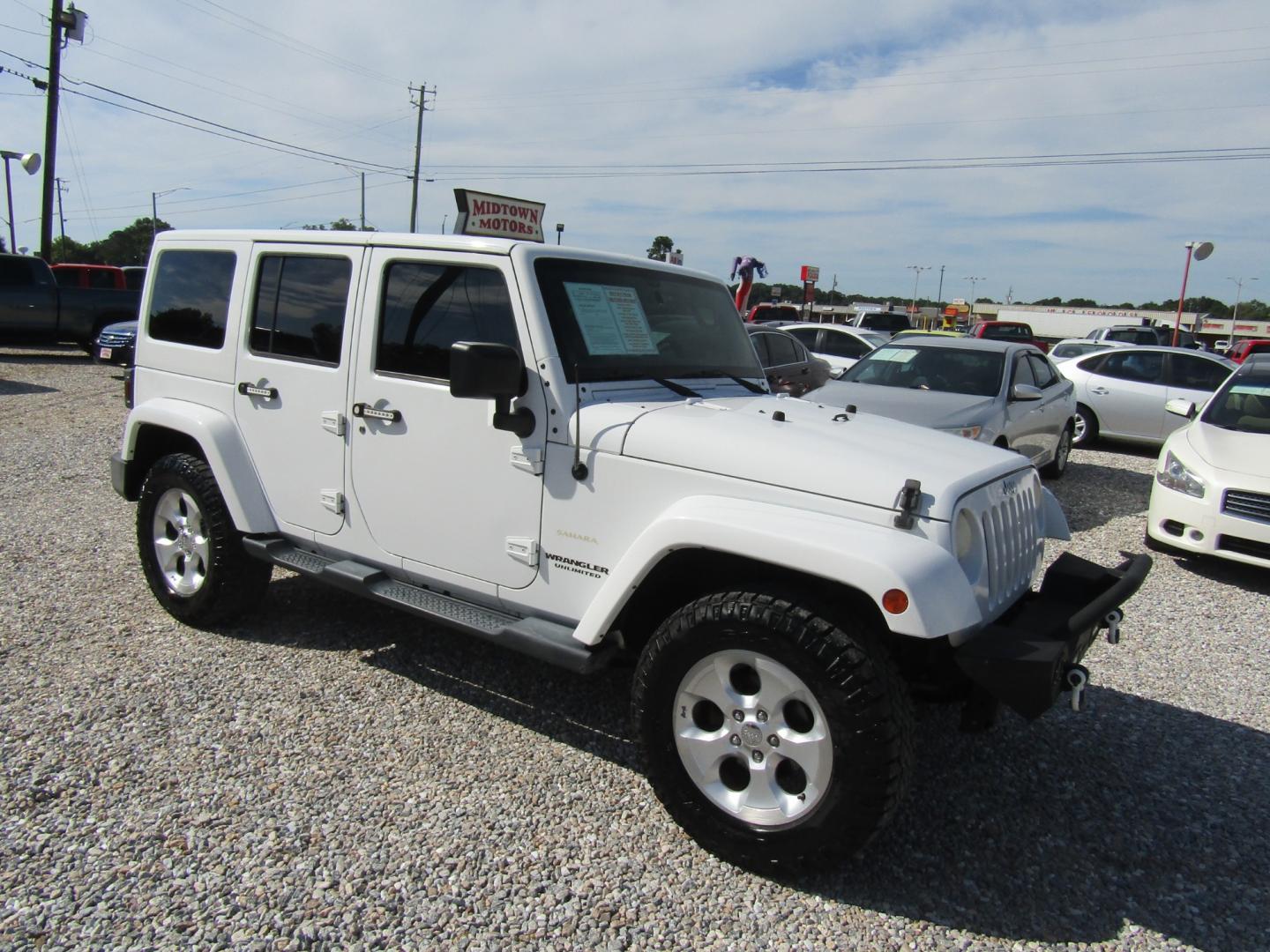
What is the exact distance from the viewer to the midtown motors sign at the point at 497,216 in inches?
157

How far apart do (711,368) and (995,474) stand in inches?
51.8

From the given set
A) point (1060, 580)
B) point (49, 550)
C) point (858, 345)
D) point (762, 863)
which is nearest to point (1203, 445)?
point (1060, 580)

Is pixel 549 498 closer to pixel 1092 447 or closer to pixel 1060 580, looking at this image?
pixel 1060 580

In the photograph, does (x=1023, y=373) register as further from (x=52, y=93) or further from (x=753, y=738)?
(x=52, y=93)

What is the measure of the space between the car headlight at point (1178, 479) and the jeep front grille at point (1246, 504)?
18 cm

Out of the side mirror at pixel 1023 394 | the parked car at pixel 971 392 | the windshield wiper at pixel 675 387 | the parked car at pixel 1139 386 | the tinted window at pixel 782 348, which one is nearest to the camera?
the windshield wiper at pixel 675 387

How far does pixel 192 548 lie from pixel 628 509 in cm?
266

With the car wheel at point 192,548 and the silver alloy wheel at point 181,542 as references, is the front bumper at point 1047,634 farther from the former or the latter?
the silver alloy wheel at point 181,542

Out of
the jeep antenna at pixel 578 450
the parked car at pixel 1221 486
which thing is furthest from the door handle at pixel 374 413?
the parked car at pixel 1221 486

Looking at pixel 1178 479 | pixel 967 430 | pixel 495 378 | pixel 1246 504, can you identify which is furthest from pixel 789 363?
pixel 495 378

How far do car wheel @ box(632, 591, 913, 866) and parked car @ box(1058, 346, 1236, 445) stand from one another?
1047 cm

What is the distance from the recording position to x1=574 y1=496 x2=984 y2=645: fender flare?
2375 mm

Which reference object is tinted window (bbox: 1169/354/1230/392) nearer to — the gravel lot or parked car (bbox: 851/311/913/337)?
the gravel lot

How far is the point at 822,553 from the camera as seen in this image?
8.08ft
